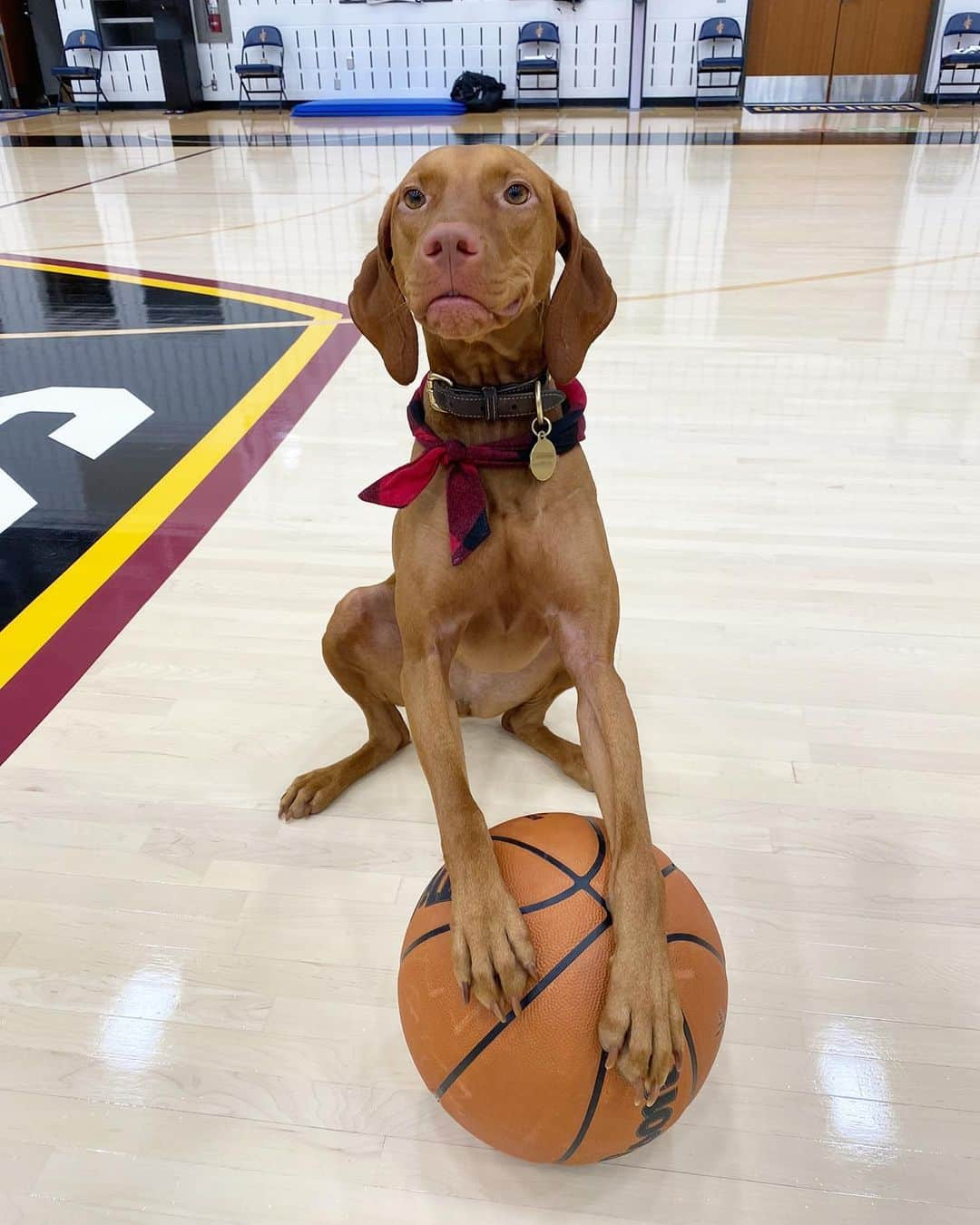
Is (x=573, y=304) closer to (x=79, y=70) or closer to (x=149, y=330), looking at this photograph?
(x=149, y=330)

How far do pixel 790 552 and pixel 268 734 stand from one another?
1.91m

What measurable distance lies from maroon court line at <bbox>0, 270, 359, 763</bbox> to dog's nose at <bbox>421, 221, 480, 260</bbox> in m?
1.72

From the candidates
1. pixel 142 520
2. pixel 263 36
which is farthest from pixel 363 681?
pixel 263 36

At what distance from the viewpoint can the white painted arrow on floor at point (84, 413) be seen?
4074mm

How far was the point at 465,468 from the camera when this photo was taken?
5.70 feet

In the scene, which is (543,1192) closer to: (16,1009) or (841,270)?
A: (16,1009)

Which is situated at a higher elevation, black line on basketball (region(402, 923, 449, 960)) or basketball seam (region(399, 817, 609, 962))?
basketball seam (region(399, 817, 609, 962))

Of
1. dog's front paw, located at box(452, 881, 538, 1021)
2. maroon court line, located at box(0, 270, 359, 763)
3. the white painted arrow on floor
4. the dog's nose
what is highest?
the dog's nose

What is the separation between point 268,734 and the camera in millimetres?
2479

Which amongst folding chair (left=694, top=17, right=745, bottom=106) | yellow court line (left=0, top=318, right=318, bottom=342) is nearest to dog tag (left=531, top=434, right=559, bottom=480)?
yellow court line (left=0, top=318, right=318, bottom=342)

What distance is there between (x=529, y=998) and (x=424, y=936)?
0.22 meters

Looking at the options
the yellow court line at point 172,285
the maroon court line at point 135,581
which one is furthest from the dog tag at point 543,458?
the yellow court line at point 172,285

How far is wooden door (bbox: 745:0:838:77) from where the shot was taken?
56.1ft

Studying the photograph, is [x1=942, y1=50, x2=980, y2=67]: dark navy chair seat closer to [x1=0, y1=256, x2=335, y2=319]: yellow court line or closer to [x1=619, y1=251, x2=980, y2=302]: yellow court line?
[x1=619, y1=251, x2=980, y2=302]: yellow court line
